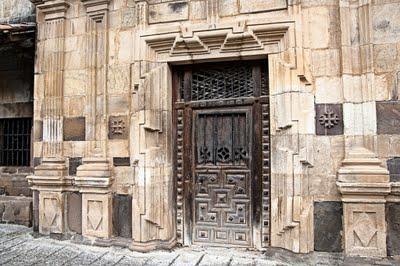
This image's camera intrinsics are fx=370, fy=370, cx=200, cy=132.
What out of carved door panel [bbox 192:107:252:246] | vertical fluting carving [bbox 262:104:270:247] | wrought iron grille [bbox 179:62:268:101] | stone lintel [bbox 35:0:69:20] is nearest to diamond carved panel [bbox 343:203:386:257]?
vertical fluting carving [bbox 262:104:270:247]

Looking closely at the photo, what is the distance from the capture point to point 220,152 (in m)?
5.07

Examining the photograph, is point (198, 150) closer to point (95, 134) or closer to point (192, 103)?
point (192, 103)

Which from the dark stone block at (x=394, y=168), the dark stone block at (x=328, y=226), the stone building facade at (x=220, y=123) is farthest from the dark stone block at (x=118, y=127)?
the dark stone block at (x=394, y=168)

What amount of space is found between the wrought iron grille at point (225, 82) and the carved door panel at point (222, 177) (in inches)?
9.0

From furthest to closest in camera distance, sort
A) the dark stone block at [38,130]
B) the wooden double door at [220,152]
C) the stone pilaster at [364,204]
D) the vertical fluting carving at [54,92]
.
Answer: the dark stone block at [38,130] → the vertical fluting carving at [54,92] → the wooden double door at [220,152] → the stone pilaster at [364,204]

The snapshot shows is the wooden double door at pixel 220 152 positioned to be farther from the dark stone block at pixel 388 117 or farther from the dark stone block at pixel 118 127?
the dark stone block at pixel 388 117

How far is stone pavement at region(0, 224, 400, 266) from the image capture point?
4371 millimetres

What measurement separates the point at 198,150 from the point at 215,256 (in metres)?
1.43

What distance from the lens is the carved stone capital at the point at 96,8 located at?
544 cm

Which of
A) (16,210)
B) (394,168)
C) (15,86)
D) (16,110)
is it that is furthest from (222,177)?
(15,86)

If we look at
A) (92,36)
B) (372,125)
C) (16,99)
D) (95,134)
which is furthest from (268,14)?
(16,99)

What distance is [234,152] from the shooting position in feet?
16.5

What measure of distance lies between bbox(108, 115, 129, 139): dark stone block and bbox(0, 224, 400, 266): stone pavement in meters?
1.57

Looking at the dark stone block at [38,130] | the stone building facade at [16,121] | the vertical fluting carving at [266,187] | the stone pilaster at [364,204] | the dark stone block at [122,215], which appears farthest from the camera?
the stone building facade at [16,121]
